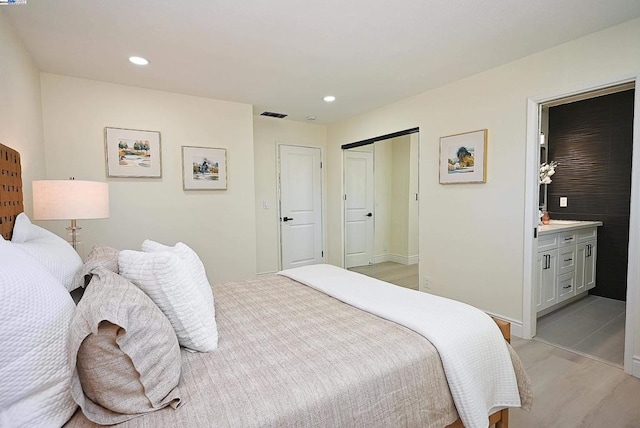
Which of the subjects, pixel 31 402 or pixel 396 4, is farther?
pixel 396 4

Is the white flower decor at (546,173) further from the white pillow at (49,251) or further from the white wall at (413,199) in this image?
the white pillow at (49,251)

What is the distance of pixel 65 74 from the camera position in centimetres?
297

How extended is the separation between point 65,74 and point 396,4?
9.98 feet

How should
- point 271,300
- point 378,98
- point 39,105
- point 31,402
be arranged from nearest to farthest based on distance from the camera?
point 31,402 → point 271,300 → point 39,105 → point 378,98

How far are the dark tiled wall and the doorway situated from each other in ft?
6.09

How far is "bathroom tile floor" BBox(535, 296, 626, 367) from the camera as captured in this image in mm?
2494

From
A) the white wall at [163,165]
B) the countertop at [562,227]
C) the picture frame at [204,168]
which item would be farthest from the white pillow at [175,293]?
the countertop at [562,227]

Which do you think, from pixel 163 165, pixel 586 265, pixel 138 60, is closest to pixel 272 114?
pixel 163 165

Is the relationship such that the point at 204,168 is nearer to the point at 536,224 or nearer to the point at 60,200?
the point at 60,200

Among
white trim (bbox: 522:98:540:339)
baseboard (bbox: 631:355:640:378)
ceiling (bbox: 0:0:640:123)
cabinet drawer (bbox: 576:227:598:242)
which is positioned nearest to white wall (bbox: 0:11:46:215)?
ceiling (bbox: 0:0:640:123)

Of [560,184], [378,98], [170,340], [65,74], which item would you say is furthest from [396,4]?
[560,184]

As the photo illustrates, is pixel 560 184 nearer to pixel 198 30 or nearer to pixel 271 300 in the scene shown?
pixel 271 300

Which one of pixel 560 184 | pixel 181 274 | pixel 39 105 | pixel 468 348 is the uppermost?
pixel 39 105

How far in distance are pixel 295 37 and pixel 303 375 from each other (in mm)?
2221
